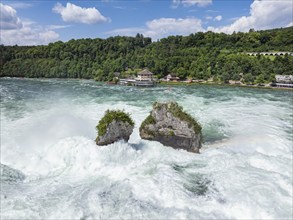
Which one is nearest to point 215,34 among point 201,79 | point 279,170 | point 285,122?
point 201,79

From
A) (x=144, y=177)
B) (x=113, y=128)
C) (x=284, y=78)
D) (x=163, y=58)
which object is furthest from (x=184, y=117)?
(x=163, y=58)

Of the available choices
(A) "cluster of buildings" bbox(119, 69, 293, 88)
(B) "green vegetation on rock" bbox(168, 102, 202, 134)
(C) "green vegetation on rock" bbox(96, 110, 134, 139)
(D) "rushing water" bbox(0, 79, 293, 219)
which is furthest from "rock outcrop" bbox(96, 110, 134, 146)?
(A) "cluster of buildings" bbox(119, 69, 293, 88)

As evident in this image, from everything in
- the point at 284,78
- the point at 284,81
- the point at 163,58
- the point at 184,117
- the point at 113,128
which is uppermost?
the point at 163,58

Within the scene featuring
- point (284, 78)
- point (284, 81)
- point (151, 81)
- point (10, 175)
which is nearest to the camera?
point (10, 175)

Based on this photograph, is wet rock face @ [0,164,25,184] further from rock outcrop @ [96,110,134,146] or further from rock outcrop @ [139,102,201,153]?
rock outcrop @ [139,102,201,153]

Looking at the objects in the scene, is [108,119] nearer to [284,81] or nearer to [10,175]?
[10,175]

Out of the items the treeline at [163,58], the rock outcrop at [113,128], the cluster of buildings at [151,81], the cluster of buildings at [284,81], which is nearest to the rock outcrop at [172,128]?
the rock outcrop at [113,128]

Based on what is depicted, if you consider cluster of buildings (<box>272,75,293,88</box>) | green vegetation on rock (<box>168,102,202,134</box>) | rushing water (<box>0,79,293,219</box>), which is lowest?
rushing water (<box>0,79,293,219</box>)
